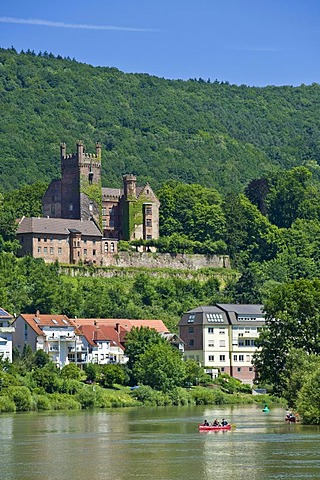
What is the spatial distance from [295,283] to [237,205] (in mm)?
71901

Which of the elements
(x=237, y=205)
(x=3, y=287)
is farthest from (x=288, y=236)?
(x=3, y=287)

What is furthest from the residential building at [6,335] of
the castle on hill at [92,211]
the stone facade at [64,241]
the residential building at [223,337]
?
the castle on hill at [92,211]

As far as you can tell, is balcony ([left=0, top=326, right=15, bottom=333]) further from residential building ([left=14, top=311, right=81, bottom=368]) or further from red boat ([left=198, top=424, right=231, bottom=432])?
red boat ([left=198, top=424, right=231, bottom=432])

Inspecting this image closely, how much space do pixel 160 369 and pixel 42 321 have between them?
15152 millimetres

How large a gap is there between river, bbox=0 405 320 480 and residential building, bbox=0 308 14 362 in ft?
73.0

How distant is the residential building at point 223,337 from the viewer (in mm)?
142250

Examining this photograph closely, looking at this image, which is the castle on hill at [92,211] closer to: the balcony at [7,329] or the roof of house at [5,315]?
the roof of house at [5,315]

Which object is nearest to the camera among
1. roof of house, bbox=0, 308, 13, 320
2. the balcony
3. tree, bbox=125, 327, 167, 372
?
the balcony

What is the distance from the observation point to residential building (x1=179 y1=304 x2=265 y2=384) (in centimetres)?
14225

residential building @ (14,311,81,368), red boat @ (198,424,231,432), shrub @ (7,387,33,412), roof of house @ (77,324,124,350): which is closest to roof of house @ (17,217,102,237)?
roof of house @ (77,324,124,350)

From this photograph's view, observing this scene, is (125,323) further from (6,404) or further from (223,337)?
(6,404)

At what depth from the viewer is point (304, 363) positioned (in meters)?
96.9

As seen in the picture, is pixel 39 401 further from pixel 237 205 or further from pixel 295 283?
pixel 237 205

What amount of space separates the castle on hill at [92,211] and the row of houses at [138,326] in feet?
57.1
